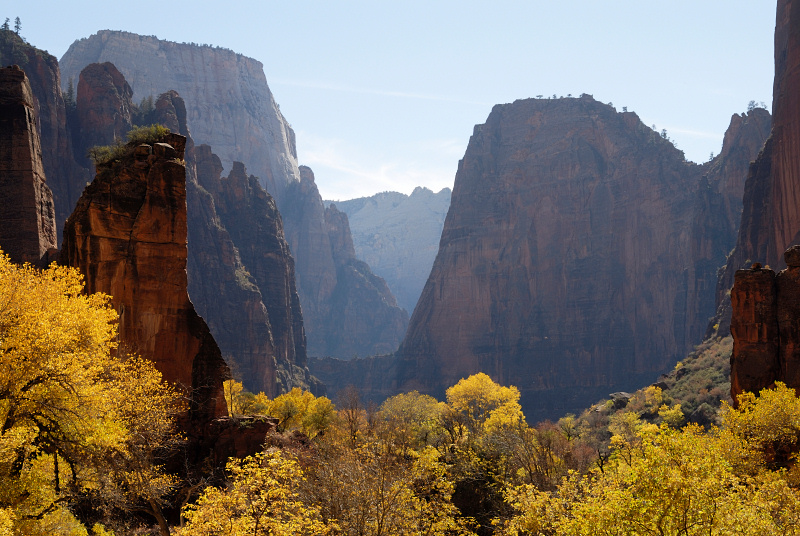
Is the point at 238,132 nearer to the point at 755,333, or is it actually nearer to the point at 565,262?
the point at 565,262

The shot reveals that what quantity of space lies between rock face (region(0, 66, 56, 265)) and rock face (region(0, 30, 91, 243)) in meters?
44.5

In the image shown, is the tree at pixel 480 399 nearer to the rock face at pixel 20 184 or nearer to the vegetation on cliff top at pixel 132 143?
the rock face at pixel 20 184

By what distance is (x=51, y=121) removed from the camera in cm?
9244

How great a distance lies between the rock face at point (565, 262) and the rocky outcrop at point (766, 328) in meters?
91.9

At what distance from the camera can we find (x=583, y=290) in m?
146

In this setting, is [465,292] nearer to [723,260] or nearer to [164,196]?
[723,260]

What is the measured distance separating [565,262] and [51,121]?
10481 centimetres

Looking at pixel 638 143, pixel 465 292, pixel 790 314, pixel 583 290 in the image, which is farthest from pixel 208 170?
pixel 790 314

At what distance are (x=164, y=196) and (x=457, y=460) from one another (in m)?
19.7

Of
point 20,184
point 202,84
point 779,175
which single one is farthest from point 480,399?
point 202,84

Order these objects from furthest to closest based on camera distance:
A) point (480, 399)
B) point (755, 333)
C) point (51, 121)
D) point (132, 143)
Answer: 1. point (51, 121)
2. point (480, 399)
3. point (755, 333)
4. point (132, 143)

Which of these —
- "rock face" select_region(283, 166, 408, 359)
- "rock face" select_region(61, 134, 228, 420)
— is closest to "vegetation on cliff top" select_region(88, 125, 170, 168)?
"rock face" select_region(61, 134, 228, 420)

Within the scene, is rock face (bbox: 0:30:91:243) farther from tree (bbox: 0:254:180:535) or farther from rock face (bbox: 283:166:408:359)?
rock face (bbox: 283:166:408:359)

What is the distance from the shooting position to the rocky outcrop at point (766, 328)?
1554 inches
